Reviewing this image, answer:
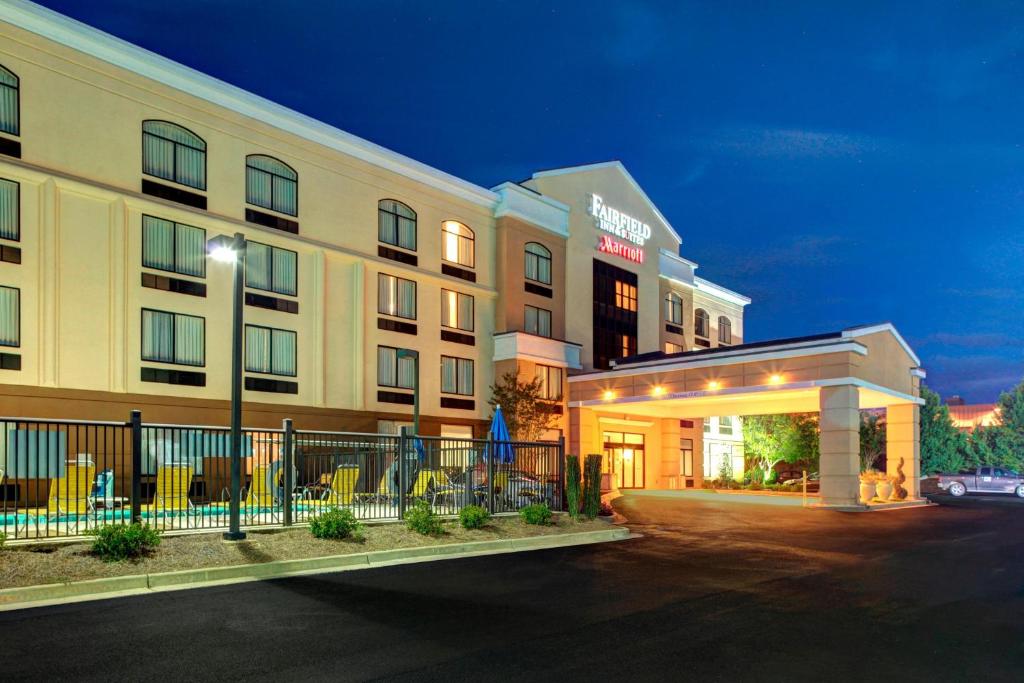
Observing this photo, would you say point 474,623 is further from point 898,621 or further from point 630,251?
point 630,251

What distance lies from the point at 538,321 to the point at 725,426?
920 inches

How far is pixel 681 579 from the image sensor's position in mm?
12258

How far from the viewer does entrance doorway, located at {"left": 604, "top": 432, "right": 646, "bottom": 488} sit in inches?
1687

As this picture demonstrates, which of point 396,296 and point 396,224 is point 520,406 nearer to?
point 396,296

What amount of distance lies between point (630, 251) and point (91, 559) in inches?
1498

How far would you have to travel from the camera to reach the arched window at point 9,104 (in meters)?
22.6

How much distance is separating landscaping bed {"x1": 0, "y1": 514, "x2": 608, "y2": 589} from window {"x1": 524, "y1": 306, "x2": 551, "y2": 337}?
880 inches

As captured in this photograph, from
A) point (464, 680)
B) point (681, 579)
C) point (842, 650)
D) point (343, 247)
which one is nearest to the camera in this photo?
point (464, 680)

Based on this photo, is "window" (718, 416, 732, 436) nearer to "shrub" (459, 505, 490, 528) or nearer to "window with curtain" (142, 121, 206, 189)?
"window with curtain" (142, 121, 206, 189)

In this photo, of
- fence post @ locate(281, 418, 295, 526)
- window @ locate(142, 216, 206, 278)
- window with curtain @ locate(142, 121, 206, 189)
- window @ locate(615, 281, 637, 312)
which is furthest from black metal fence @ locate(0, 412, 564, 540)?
window @ locate(615, 281, 637, 312)

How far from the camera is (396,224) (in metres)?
34.0

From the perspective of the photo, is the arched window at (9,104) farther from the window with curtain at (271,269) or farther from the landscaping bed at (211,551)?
the landscaping bed at (211,551)

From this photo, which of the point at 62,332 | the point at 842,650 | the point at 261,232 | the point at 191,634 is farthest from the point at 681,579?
the point at 261,232

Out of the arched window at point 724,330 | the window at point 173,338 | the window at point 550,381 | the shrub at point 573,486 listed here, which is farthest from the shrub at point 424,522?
the arched window at point 724,330
